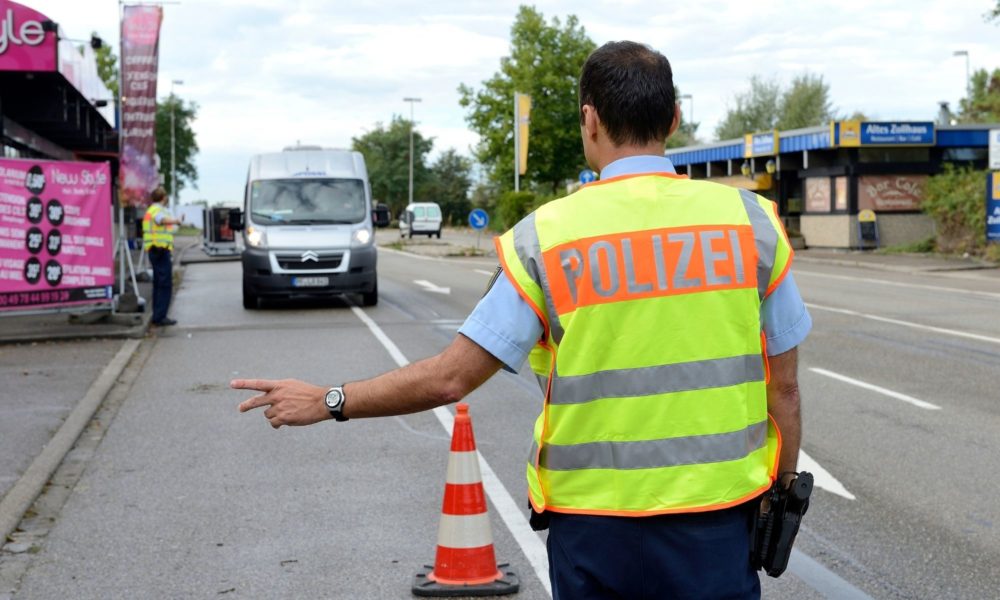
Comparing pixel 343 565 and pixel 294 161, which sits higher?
pixel 294 161

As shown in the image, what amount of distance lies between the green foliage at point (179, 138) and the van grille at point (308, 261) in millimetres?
80172

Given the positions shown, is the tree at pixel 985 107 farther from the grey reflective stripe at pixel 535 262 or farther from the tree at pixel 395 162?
the grey reflective stripe at pixel 535 262

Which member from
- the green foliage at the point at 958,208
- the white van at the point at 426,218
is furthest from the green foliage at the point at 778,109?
the green foliage at the point at 958,208

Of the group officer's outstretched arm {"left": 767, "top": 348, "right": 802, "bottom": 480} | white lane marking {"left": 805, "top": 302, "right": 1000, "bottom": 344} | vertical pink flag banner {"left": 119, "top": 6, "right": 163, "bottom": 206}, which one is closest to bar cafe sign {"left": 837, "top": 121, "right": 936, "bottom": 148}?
white lane marking {"left": 805, "top": 302, "right": 1000, "bottom": 344}

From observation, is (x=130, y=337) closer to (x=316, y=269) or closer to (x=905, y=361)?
(x=316, y=269)

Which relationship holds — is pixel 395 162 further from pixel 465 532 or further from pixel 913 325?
pixel 465 532

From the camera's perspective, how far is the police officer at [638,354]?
2586mm

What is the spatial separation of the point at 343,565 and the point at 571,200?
3.56m

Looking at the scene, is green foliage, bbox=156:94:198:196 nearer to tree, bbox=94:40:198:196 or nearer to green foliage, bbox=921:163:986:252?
tree, bbox=94:40:198:196

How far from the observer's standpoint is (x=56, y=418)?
994 cm

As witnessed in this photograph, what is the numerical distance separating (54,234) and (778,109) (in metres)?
64.6

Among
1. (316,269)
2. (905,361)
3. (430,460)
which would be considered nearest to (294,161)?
(316,269)

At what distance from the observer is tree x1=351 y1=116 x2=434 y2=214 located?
111 m

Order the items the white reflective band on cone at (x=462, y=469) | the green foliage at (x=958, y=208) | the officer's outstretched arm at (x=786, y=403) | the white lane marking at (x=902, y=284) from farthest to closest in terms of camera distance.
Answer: the green foliage at (x=958, y=208) < the white lane marking at (x=902, y=284) < the white reflective band on cone at (x=462, y=469) < the officer's outstretched arm at (x=786, y=403)
